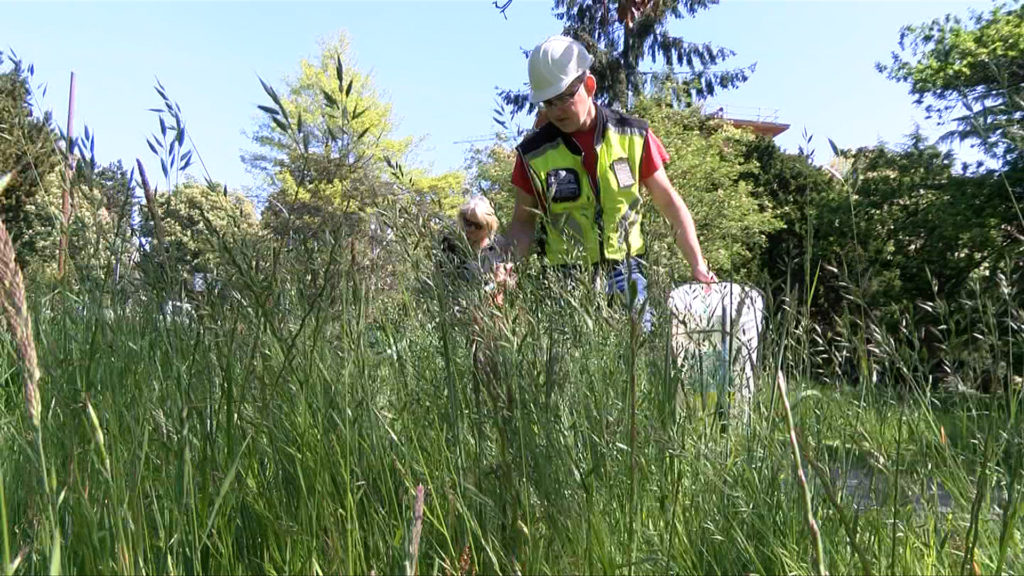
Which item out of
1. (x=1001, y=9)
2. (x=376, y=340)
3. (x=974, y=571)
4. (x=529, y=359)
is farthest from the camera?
Answer: (x=1001, y=9)

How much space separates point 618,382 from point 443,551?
490mm

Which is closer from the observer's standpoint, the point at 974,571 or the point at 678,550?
the point at 974,571

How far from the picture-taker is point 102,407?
1504mm

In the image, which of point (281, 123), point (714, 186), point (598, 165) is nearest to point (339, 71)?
point (281, 123)

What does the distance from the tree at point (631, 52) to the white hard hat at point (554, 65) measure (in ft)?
68.7

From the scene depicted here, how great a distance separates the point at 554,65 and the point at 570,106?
0.79 feet

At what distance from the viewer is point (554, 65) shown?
3291 millimetres

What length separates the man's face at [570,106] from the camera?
11.3ft

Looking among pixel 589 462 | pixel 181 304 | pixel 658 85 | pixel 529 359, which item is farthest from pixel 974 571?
pixel 658 85

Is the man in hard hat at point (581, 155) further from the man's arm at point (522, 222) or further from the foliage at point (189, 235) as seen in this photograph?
the foliage at point (189, 235)

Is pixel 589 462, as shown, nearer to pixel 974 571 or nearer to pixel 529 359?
pixel 529 359

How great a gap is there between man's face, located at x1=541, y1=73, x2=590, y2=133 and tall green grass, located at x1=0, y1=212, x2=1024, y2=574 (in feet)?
5.92

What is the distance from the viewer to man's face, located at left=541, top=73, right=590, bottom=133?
3.44m

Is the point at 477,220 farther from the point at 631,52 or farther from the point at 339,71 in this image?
the point at 631,52
